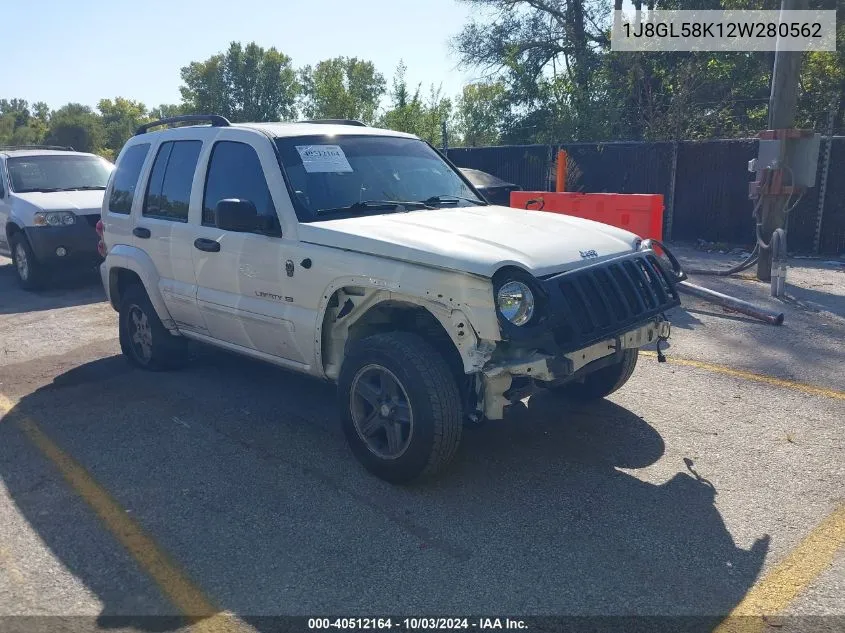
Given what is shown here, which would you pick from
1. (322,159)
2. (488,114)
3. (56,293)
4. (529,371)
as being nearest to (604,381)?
(529,371)

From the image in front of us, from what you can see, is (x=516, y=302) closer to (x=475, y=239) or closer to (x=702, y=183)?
(x=475, y=239)

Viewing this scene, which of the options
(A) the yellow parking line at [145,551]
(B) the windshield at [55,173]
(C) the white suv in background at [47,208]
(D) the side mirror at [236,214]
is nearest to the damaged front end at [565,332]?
(A) the yellow parking line at [145,551]

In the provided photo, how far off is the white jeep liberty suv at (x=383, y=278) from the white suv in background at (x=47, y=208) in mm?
4865

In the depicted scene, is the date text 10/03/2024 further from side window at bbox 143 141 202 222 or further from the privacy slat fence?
the privacy slat fence

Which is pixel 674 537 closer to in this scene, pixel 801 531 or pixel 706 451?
pixel 801 531

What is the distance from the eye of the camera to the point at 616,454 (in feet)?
14.6

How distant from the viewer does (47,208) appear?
1027cm

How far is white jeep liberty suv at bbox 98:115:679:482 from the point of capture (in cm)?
372

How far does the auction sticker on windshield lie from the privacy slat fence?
32.5ft

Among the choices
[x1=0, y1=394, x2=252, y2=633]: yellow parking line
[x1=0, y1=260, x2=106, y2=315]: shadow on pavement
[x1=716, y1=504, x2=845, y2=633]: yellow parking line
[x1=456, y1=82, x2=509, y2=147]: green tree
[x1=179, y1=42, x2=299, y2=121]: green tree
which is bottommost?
[x1=0, y1=260, x2=106, y2=315]: shadow on pavement

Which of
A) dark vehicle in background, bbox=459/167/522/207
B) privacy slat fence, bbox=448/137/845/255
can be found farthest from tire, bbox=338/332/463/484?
privacy slat fence, bbox=448/137/845/255

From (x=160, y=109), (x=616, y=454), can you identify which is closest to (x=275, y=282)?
(x=616, y=454)

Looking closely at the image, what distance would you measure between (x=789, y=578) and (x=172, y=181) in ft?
15.9

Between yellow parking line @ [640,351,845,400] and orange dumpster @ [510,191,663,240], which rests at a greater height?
orange dumpster @ [510,191,663,240]
